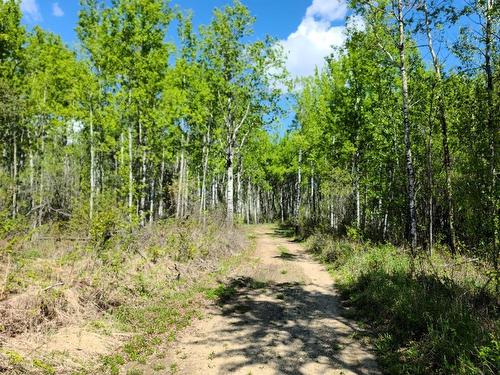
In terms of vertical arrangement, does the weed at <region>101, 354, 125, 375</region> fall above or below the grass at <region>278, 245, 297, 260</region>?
below

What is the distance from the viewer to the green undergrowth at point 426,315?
646 cm

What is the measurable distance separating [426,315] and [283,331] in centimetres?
326

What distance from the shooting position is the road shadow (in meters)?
7.40

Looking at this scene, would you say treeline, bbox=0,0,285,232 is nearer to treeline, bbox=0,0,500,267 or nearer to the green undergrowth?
treeline, bbox=0,0,500,267

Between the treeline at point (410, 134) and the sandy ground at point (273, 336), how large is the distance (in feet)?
13.0

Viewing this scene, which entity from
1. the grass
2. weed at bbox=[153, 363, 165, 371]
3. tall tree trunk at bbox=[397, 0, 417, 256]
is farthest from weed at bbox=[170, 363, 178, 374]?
the grass

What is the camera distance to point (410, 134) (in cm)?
2047

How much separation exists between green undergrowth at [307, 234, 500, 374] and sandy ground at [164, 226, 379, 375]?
599 mm

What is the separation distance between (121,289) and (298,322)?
4.93m

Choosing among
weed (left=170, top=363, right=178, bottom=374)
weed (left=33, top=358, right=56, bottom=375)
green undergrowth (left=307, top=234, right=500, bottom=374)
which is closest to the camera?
weed (left=33, top=358, right=56, bottom=375)

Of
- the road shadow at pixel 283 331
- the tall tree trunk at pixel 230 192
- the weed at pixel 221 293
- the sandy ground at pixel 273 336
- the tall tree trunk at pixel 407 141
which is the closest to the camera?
the sandy ground at pixel 273 336

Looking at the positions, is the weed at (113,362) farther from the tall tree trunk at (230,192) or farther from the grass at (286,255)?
the tall tree trunk at (230,192)

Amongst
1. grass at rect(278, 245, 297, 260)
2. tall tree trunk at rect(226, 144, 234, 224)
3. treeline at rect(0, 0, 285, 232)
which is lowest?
grass at rect(278, 245, 297, 260)

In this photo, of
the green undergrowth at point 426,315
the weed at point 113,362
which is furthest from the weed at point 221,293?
the weed at point 113,362
